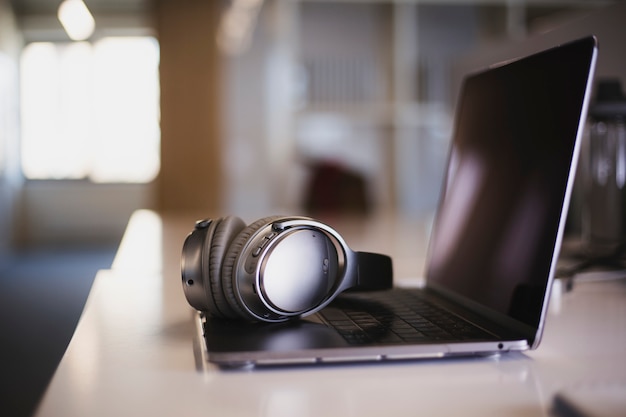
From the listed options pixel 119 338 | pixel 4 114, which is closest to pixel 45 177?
pixel 4 114

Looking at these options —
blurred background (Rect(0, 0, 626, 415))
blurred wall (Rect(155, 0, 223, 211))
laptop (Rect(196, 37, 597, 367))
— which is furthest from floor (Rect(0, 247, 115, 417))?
blurred wall (Rect(155, 0, 223, 211))

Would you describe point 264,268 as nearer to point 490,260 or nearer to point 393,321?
point 393,321

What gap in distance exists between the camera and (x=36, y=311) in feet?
15.7

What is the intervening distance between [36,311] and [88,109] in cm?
431

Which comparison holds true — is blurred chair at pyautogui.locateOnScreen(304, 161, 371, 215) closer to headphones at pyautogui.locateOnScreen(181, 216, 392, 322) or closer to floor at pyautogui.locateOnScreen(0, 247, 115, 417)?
floor at pyautogui.locateOnScreen(0, 247, 115, 417)

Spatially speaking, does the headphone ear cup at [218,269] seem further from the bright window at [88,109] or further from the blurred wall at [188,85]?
the bright window at [88,109]

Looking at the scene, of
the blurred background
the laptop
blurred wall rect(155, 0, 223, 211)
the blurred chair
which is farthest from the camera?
blurred wall rect(155, 0, 223, 211)

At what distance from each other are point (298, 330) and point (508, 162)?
0.34m

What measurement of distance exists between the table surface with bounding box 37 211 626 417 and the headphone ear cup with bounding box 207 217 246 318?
0.16ft

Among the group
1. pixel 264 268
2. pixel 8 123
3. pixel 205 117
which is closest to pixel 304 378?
pixel 264 268

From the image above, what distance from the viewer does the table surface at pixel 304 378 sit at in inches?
20.4

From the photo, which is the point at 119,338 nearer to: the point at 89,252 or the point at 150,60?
the point at 89,252

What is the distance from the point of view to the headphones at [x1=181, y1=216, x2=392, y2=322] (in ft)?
2.25

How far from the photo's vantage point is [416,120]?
15.7ft
